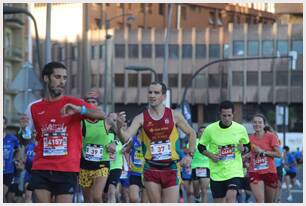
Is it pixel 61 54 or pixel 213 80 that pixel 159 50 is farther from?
pixel 61 54

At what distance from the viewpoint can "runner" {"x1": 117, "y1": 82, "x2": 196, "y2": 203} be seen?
35.7 ft

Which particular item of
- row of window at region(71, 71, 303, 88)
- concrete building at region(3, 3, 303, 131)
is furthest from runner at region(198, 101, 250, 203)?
row of window at region(71, 71, 303, 88)

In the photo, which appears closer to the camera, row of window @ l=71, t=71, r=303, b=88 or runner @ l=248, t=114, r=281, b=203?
runner @ l=248, t=114, r=281, b=203

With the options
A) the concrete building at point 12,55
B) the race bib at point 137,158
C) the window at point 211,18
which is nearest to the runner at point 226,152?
the race bib at point 137,158

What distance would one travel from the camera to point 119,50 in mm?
94500

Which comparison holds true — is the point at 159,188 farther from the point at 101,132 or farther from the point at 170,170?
the point at 101,132

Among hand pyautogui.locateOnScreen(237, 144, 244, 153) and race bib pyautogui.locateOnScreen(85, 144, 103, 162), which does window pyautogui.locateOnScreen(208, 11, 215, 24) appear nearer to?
hand pyautogui.locateOnScreen(237, 144, 244, 153)

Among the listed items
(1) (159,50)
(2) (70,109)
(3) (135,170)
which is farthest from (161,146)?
(1) (159,50)

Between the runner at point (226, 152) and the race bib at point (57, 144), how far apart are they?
4.24 metres

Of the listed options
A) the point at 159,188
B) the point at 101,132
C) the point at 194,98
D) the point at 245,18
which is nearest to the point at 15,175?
the point at 101,132

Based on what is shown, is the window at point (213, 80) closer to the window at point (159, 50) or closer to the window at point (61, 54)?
the window at point (159, 50)

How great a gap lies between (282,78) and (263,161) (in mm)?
77415

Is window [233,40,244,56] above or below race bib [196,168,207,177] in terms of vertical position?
above

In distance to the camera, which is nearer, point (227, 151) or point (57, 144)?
point (57, 144)
